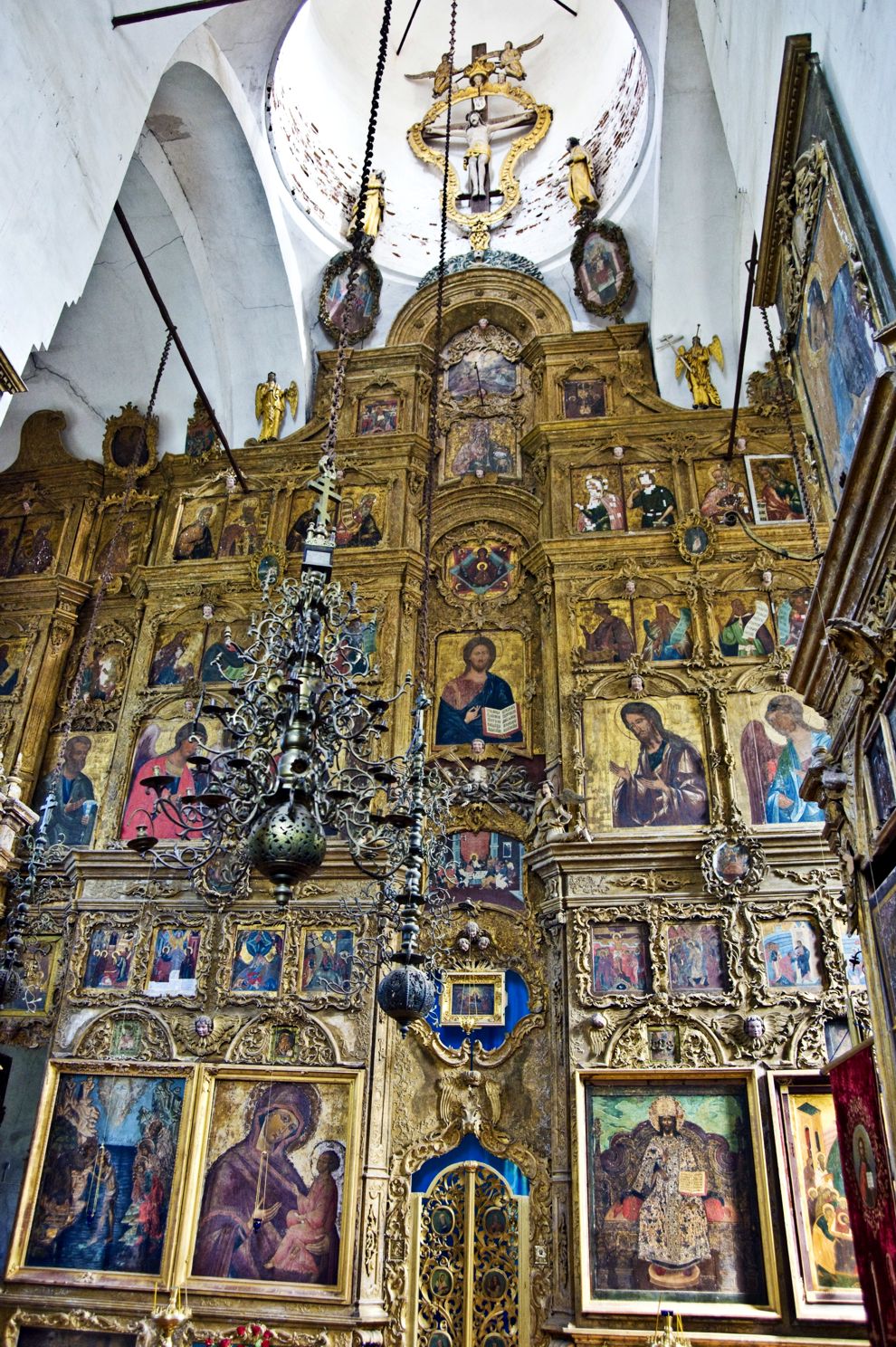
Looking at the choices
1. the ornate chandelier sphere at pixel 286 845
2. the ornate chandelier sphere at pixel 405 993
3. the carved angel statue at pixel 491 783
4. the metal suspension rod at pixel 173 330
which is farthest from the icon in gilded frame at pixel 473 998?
the metal suspension rod at pixel 173 330

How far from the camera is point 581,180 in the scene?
41.8ft

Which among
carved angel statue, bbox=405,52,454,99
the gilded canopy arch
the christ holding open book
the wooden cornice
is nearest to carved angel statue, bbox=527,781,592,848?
the christ holding open book

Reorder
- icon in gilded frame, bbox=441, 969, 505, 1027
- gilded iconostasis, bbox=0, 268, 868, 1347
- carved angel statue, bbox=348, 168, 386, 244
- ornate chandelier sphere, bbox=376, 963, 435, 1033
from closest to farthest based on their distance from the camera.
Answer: ornate chandelier sphere, bbox=376, 963, 435, 1033
gilded iconostasis, bbox=0, 268, 868, 1347
icon in gilded frame, bbox=441, 969, 505, 1027
carved angel statue, bbox=348, 168, 386, 244

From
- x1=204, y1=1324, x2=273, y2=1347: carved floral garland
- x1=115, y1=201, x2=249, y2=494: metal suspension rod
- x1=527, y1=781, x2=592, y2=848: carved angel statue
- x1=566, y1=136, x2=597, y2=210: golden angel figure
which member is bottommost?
x1=204, y1=1324, x2=273, y2=1347: carved floral garland

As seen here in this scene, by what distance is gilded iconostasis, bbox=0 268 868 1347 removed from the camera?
804 centimetres

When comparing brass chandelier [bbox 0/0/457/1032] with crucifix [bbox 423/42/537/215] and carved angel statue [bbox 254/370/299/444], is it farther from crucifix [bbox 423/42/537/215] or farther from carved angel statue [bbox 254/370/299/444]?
crucifix [bbox 423/42/537/215]

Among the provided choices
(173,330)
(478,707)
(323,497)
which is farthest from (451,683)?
(173,330)

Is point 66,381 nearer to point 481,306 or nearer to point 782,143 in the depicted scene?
point 481,306

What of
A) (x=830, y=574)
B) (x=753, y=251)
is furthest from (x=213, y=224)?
(x=830, y=574)

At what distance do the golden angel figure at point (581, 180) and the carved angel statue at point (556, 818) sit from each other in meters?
7.45

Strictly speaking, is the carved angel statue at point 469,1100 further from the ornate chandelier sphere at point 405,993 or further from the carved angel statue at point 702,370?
the carved angel statue at point 702,370

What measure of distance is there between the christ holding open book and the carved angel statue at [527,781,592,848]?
97cm

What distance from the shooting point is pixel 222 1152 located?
8688 mm

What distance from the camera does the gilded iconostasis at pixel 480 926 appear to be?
804cm
